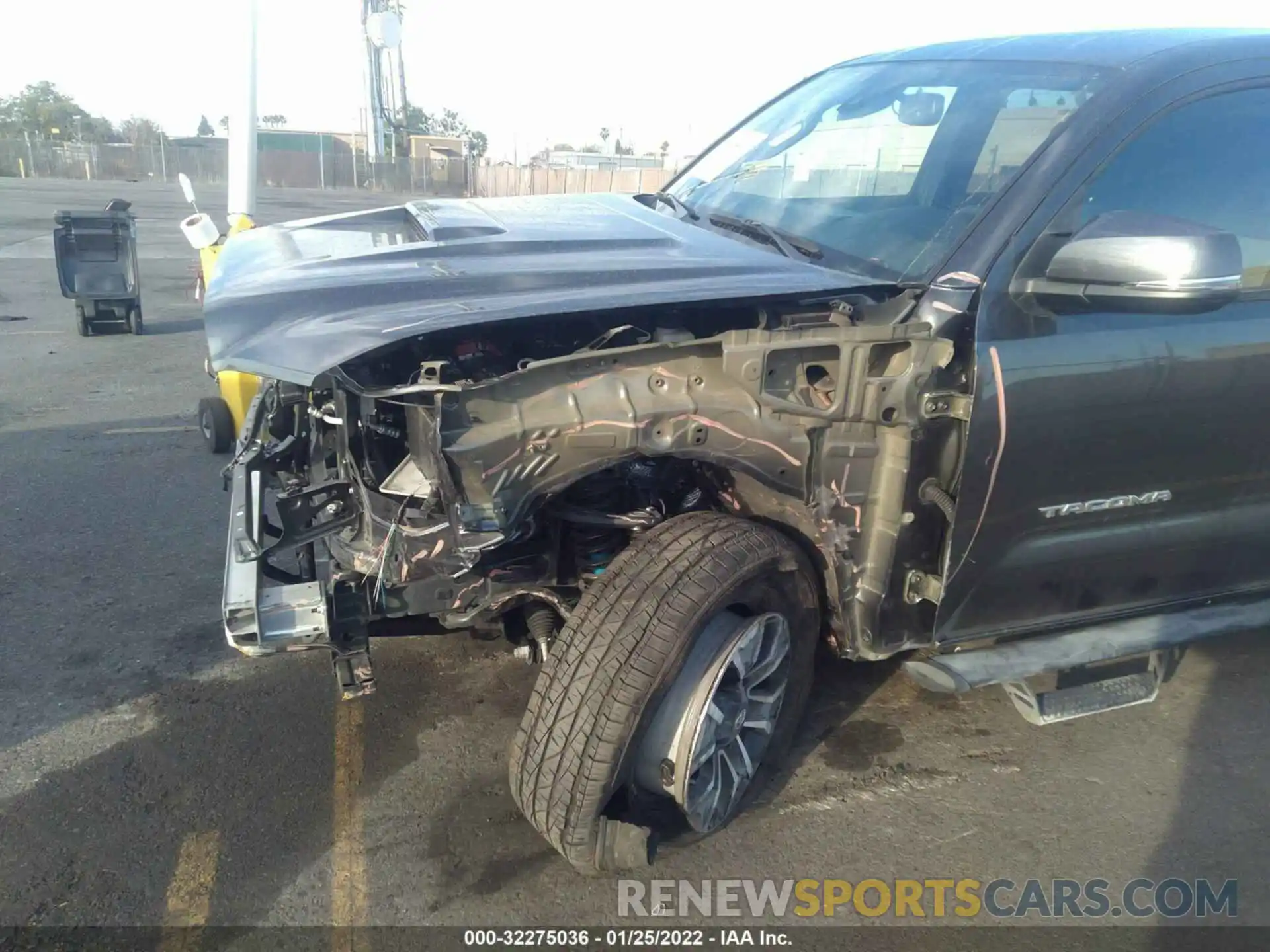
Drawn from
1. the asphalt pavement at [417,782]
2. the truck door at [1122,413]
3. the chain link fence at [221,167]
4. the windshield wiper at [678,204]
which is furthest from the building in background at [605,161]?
the truck door at [1122,413]

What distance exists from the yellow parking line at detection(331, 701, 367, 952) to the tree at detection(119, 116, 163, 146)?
56337 mm

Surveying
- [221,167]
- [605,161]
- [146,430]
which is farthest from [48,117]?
[146,430]

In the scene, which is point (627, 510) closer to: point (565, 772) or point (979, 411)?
point (565, 772)

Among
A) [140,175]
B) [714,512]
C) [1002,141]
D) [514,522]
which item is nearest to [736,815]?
[714,512]

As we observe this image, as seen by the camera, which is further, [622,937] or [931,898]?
[931,898]

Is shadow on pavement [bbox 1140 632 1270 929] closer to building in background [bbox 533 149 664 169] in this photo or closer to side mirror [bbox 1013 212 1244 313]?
side mirror [bbox 1013 212 1244 313]

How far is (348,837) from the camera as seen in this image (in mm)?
2641

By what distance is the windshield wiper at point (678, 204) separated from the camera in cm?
351

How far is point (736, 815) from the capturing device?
9.11 feet

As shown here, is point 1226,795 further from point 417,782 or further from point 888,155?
point 417,782

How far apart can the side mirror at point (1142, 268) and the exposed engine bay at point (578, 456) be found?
15.1 inches

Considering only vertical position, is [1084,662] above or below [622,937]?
above

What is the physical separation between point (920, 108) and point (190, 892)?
3.24 m

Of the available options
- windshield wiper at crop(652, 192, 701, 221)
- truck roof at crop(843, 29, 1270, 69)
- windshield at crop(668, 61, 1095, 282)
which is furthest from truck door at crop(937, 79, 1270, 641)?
windshield wiper at crop(652, 192, 701, 221)
